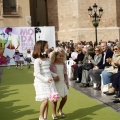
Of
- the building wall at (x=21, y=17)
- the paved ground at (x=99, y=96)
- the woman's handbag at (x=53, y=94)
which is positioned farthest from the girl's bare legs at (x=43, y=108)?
the building wall at (x=21, y=17)

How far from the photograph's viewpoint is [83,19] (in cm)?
3012

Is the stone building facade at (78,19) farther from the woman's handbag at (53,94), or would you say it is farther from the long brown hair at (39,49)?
the long brown hair at (39,49)

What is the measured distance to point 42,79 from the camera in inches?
233

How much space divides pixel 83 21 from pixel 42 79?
2457cm

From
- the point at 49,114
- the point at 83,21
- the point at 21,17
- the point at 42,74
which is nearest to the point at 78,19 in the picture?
the point at 83,21

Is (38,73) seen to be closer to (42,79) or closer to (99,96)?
(42,79)

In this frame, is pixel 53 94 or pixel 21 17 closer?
pixel 53 94

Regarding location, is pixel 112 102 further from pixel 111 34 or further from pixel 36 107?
pixel 111 34

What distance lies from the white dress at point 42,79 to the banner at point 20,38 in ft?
49.9

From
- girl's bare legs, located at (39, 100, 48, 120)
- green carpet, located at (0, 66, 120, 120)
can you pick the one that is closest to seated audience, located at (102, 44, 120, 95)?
green carpet, located at (0, 66, 120, 120)

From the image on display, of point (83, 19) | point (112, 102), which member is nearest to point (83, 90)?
point (112, 102)

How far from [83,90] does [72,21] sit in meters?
20.9

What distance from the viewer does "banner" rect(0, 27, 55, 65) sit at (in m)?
21.2

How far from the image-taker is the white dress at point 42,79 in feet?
19.5
